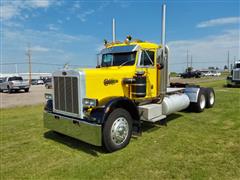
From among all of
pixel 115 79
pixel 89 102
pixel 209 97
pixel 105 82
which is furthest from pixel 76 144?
pixel 209 97

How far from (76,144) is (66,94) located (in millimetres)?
1422

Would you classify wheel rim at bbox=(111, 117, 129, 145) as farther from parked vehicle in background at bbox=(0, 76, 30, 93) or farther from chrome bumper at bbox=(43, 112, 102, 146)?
parked vehicle in background at bbox=(0, 76, 30, 93)

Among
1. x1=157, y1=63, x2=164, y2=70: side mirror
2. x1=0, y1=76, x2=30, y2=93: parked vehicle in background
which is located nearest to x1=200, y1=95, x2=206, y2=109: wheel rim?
x1=157, y1=63, x2=164, y2=70: side mirror

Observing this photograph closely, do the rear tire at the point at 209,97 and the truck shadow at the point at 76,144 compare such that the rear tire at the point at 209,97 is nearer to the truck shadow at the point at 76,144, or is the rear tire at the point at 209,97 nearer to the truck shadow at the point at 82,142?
the truck shadow at the point at 82,142

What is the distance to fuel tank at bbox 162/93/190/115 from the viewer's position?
623cm

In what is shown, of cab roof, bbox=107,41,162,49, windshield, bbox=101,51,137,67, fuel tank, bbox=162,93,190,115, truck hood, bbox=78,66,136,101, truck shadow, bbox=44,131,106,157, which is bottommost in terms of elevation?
truck shadow, bbox=44,131,106,157

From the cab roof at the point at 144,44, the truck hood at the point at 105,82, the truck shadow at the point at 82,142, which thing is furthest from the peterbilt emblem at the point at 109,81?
the truck shadow at the point at 82,142

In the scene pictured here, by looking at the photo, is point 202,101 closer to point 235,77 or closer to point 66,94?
point 66,94

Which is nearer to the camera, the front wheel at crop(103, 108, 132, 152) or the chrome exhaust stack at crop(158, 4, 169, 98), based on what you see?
the front wheel at crop(103, 108, 132, 152)

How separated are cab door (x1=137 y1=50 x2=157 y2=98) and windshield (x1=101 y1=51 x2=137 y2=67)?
0.24 m

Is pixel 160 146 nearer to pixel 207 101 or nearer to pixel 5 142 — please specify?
pixel 5 142

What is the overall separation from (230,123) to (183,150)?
3.16 metres

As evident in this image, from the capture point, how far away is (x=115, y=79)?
5.04 metres

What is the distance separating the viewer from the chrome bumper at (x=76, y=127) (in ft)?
13.8
